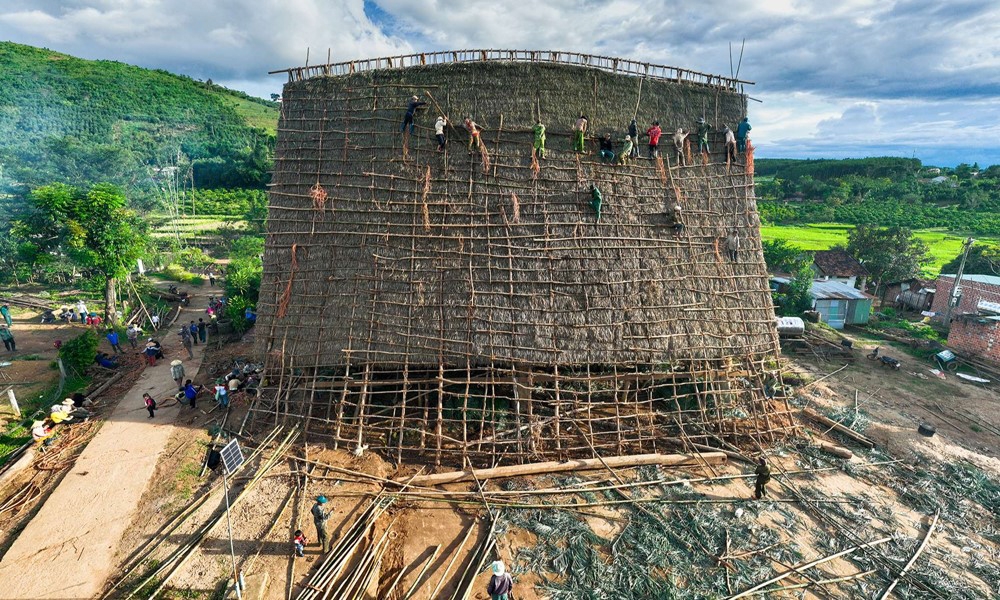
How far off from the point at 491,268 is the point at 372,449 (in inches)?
239

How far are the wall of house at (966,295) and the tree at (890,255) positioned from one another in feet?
10.4

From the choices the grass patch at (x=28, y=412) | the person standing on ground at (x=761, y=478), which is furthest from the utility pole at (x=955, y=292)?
the grass patch at (x=28, y=412)

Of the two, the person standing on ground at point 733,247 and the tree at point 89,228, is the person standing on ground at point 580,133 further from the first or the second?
the tree at point 89,228

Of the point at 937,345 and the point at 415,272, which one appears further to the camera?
the point at 937,345

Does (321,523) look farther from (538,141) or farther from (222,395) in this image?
(538,141)

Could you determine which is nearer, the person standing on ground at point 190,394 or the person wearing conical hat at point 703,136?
the person standing on ground at point 190,394

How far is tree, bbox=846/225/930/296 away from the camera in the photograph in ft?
91.8

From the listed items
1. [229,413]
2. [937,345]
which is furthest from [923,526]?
[229,413]

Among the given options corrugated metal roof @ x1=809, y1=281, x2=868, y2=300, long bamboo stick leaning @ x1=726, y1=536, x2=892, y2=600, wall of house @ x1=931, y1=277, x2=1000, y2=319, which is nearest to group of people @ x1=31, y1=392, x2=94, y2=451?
long bamboo stick leaning @ x1=726, y1=536, x2=892, y2=600

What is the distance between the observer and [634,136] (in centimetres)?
1349

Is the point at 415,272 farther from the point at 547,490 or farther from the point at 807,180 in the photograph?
the point at 807,180

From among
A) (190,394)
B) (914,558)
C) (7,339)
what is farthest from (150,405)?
(914,558)

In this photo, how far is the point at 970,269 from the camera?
28391 millimetres

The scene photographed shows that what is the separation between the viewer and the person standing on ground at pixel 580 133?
13.0m
